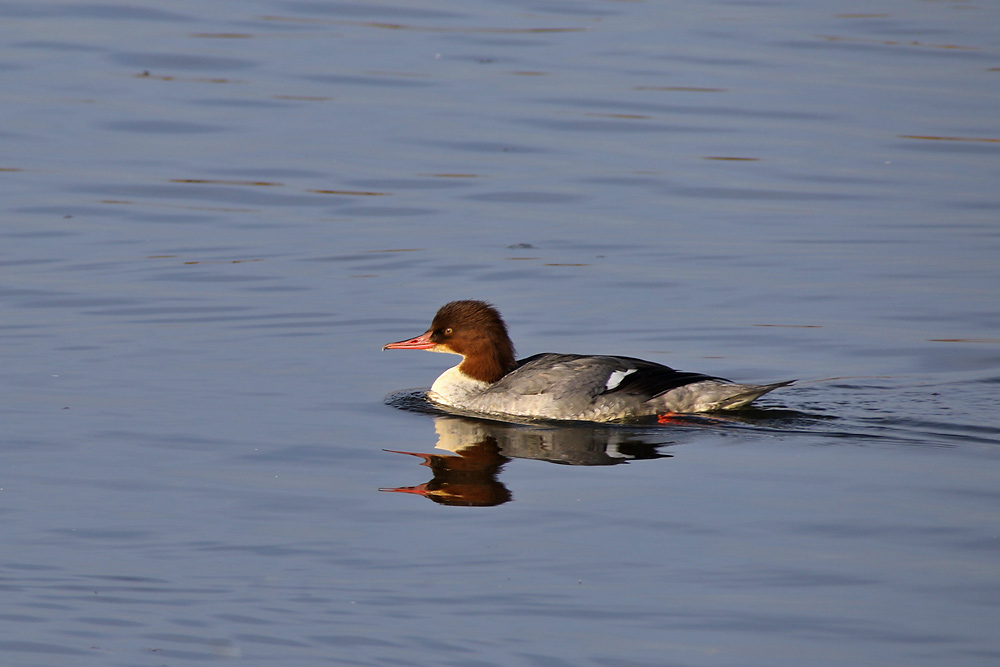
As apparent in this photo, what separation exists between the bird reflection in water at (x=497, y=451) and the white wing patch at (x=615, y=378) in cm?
28

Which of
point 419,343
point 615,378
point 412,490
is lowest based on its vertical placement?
point 412,490

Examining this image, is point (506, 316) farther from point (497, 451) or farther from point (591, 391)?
point (497, 451)

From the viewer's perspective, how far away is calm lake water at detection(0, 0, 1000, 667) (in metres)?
5.77

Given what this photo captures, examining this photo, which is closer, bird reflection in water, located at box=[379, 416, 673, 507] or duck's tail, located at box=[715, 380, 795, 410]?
bird reflection in water, located at box=[379, 416, 673, 507]

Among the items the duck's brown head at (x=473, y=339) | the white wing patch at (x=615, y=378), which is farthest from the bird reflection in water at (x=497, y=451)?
the duck's brown head at (x=473, y=339)

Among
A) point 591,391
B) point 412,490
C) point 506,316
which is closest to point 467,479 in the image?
point 412,490

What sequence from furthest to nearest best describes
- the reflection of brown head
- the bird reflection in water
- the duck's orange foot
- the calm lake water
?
1. the duck's orange foot
2. the bird reflection in water
3. the reflection of brown head
4. the calm lake water

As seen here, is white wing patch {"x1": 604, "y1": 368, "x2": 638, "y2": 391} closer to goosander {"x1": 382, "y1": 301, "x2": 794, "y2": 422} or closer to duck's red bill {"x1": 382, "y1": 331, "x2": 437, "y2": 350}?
goosander {"x1": 382, "y1": 301, "x2": 794, "y2": 422}

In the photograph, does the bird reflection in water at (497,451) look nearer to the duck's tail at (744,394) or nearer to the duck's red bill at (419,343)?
the duck's tail at (744,394)

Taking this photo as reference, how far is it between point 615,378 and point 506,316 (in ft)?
8.39

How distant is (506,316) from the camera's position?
37.7 feet

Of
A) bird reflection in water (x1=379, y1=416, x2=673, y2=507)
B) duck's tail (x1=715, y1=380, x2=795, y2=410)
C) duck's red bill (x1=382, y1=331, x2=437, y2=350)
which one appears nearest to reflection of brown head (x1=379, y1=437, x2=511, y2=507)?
bird reflection in water (x1=379, y1=416, x2=673, y2=507)

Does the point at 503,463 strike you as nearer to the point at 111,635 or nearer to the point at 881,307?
the point at 111,635

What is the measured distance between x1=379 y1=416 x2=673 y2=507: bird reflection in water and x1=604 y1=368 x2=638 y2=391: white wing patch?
0.90 ft
